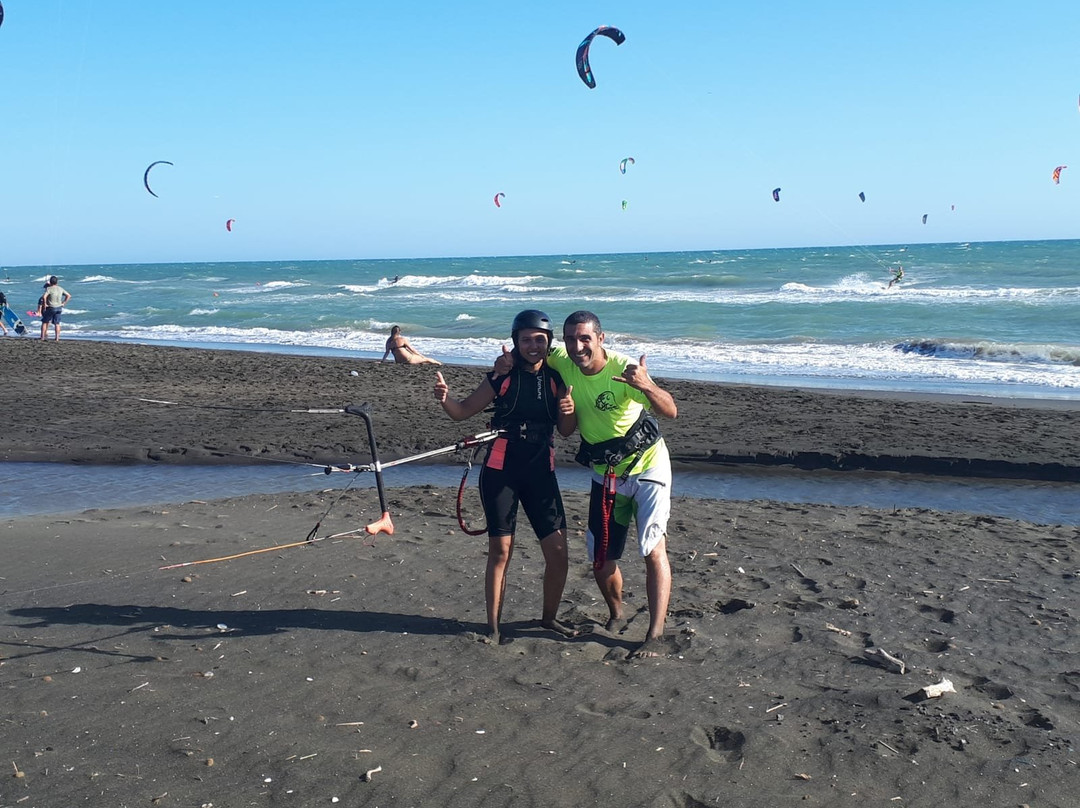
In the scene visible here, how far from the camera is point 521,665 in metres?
4.96

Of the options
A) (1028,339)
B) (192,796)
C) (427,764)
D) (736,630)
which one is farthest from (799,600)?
(1028,339)

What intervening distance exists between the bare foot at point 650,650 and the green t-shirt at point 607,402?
852mm

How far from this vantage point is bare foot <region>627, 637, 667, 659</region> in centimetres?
505

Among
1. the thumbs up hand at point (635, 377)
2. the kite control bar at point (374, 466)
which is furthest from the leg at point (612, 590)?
the kite control bar at point (374, 466)

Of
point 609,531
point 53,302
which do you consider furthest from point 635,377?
point 53,302

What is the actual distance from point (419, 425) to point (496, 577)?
730cm

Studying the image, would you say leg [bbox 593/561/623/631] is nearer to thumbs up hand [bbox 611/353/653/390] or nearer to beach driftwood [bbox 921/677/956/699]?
thumbs up hand [bbox 611/353/653/390]

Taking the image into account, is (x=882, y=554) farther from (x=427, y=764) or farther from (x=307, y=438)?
(x=307, y=438)

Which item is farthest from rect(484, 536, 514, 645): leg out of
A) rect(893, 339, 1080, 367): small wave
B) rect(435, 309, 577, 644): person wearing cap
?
rect(893, 339, 1080, 367): small wave

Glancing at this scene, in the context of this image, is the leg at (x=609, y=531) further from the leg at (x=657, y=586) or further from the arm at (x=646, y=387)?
the arm at (x=646, y=387)

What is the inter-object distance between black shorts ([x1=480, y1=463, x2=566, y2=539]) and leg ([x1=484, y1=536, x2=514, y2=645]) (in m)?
0.05

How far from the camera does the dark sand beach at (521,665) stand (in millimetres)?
3865

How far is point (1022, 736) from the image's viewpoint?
418 cm

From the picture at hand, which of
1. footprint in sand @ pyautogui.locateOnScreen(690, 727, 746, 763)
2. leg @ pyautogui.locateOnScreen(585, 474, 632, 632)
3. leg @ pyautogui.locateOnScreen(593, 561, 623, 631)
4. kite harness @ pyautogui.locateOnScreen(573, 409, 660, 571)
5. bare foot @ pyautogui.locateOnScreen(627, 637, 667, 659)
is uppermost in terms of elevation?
kite harness @ pyautogui.locateOnScreen(573, 409, 660, 571)
